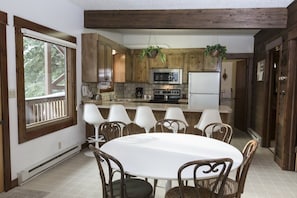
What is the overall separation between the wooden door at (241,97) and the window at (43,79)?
14.3ft

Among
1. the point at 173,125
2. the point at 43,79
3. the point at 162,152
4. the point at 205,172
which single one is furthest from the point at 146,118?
the point at 205,172

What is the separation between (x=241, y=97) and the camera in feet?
22.2

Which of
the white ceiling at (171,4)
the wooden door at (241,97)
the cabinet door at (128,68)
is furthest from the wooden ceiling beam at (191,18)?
the wooden door at (241,97)

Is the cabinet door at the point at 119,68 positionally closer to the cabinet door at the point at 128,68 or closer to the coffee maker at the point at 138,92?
the cabinet door at the point at 128,68

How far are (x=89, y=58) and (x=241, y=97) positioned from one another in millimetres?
4227

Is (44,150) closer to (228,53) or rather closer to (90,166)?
(90,166)

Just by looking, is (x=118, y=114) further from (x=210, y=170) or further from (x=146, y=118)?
(x=210, y=170)

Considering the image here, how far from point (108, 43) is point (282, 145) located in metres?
3.75

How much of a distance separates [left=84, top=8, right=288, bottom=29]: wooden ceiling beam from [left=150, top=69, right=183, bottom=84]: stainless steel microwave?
2.28 meters

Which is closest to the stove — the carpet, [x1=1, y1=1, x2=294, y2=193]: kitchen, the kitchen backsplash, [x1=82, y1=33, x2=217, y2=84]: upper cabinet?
the kitchen backsplash

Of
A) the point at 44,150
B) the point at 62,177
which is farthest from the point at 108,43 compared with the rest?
the point at 62,177

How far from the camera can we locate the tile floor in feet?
9.64

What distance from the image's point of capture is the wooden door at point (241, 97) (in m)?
6.53

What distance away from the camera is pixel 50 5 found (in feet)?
11.9
